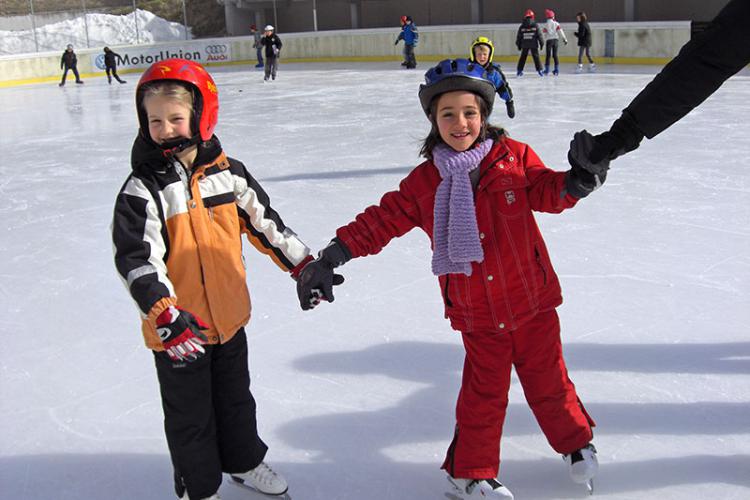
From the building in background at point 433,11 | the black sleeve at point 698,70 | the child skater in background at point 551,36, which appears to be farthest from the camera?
the building in background at point 433,11

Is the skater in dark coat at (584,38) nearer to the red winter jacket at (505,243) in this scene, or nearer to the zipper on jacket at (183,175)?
the red winter jacket at (505,243)

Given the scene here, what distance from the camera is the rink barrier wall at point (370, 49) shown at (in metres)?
16.5

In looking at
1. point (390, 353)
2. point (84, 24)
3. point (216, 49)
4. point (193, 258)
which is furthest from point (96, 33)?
point (193, 258)

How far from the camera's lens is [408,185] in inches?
85.3

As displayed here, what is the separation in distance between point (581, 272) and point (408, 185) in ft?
6.64

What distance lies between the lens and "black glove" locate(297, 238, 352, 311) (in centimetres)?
211

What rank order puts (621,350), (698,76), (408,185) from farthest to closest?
1. (621,350)
2. (408,185)
3. (698,76)

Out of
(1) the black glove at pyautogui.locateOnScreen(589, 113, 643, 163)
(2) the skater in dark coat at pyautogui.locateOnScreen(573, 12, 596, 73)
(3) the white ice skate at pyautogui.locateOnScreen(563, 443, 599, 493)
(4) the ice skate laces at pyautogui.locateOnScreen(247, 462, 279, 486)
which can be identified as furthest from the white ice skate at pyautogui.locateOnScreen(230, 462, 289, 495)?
(2) the skater in dark coat at pyautogui.locateOnScreen(573, 12, 596, 73)

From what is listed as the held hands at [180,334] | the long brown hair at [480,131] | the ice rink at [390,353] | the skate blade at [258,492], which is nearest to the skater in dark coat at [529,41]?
the ice rink at [390,353]

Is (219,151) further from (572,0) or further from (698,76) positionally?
(572,0)

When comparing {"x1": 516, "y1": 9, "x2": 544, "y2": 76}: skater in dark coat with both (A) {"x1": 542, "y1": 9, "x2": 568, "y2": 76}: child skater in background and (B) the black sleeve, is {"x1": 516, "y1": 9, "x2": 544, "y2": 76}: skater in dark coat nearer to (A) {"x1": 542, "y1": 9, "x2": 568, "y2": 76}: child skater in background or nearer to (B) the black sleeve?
(A) {"x1": 542, "y1": 9, "x2": 568, "y2": 76}: child skater in background

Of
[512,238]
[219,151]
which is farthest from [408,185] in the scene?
[219,151]

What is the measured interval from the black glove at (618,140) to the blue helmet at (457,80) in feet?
1.08

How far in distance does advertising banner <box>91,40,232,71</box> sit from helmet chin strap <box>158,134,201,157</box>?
22.1 m
